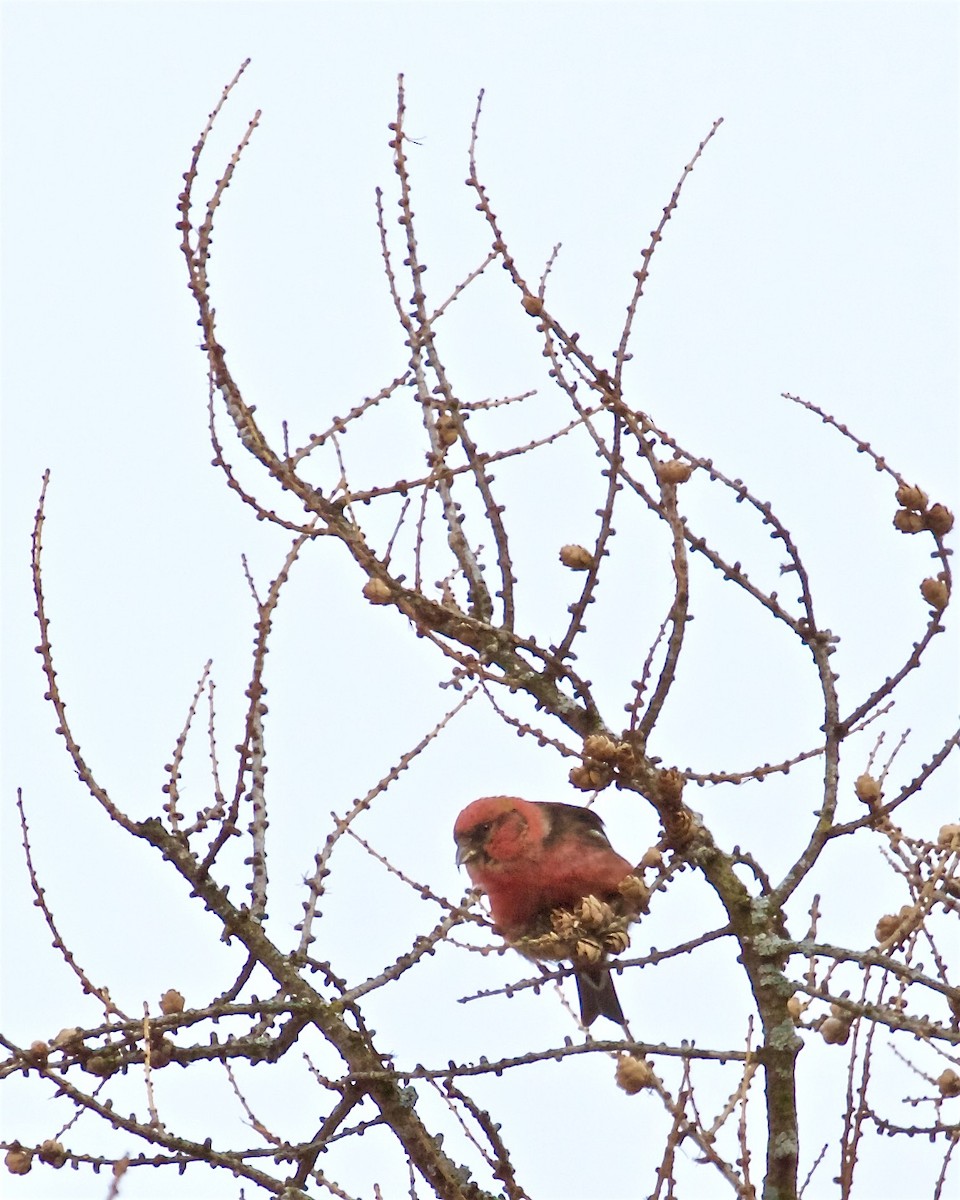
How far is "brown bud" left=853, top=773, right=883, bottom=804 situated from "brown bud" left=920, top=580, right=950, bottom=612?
368 millimetres

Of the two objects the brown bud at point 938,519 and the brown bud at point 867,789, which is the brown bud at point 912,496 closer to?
the brown bud at point 938,519

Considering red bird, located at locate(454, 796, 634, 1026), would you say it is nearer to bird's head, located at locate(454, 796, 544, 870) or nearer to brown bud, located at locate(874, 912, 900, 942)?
bird's head, located at locate(454, 796, 544, 870)

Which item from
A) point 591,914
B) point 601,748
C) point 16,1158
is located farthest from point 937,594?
point 16,1158

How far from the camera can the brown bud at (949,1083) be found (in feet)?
11.2

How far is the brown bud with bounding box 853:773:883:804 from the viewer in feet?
10.3

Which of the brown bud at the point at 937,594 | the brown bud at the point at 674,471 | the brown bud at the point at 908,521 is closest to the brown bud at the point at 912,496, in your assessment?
the brown bud at the point at 908,521

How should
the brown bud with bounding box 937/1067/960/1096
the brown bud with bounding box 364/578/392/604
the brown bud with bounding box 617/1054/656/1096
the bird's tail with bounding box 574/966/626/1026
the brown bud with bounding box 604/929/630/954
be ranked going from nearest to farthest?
1. the brown bud with bounding box 617/1054/656/1096
2. the brown bud with bounding box 364/578/392/604
3. the brown bud with bounding box 937/1067/960/1096
4. the brown bud with bounding box 604/929/630/954
5. the bird's tail with bounding box 574/966/626/1026

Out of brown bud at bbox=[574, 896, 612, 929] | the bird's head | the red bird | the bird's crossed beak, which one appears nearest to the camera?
brown bud at bbox=[574, 896, 612, 929]

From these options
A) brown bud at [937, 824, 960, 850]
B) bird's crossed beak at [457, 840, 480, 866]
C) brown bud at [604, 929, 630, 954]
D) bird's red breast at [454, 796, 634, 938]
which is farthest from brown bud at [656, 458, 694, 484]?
bird's crossed beak at [457, 840, 480, 866]

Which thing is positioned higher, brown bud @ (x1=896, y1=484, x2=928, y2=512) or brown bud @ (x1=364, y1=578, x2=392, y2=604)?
brown bud @ (x1=364, y1=578, x2=392, y2=604)

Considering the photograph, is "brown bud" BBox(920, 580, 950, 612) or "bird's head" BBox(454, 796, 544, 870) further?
"bird's head" BBox(454, 796, 544, 870)

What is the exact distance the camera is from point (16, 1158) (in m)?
2.93

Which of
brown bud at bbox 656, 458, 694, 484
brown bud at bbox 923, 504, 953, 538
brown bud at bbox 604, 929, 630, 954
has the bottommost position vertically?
brown bud at bbox 604, 929, 630, 954

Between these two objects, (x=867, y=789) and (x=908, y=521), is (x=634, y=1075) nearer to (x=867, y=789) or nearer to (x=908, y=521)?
(x=867, y=789)
